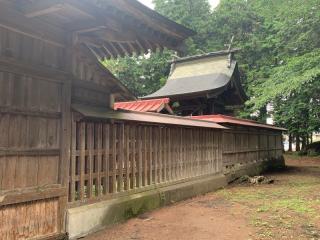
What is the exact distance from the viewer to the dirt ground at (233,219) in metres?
6.38

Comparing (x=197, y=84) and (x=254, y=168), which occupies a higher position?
(x=197, y=84)

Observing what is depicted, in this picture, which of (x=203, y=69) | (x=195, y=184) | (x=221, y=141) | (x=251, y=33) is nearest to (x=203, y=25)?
(x=251, y=33)

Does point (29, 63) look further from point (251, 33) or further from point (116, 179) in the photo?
point (251, 33)

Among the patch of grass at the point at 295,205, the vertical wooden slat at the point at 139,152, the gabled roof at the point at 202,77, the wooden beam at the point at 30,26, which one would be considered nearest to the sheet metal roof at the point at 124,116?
the vertical wooden slat at the point at 139,152

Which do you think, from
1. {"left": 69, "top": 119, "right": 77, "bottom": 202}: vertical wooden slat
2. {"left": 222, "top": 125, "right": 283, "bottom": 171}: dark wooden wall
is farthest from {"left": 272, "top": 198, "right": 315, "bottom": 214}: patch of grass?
{"left": 69, "top": 119, "right": 77, "bottom": 202}: vertical wooden slat

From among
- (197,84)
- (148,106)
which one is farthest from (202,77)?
(148,106)

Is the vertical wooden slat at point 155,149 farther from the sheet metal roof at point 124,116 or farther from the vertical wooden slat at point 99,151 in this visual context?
the vertical wooden slat at point 99,151

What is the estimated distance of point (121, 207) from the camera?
7.48 metres

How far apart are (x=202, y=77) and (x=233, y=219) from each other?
1387 cm

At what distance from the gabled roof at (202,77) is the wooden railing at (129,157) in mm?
5864

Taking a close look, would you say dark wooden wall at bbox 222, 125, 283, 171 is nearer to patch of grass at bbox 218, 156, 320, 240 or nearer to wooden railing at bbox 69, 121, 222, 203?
patch of grass at bbox 218, 156, 320, 240

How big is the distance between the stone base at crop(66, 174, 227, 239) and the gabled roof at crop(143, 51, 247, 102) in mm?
7259

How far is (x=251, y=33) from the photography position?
3130cm

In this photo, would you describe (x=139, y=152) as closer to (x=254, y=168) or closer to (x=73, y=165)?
(x=73, y=165)
